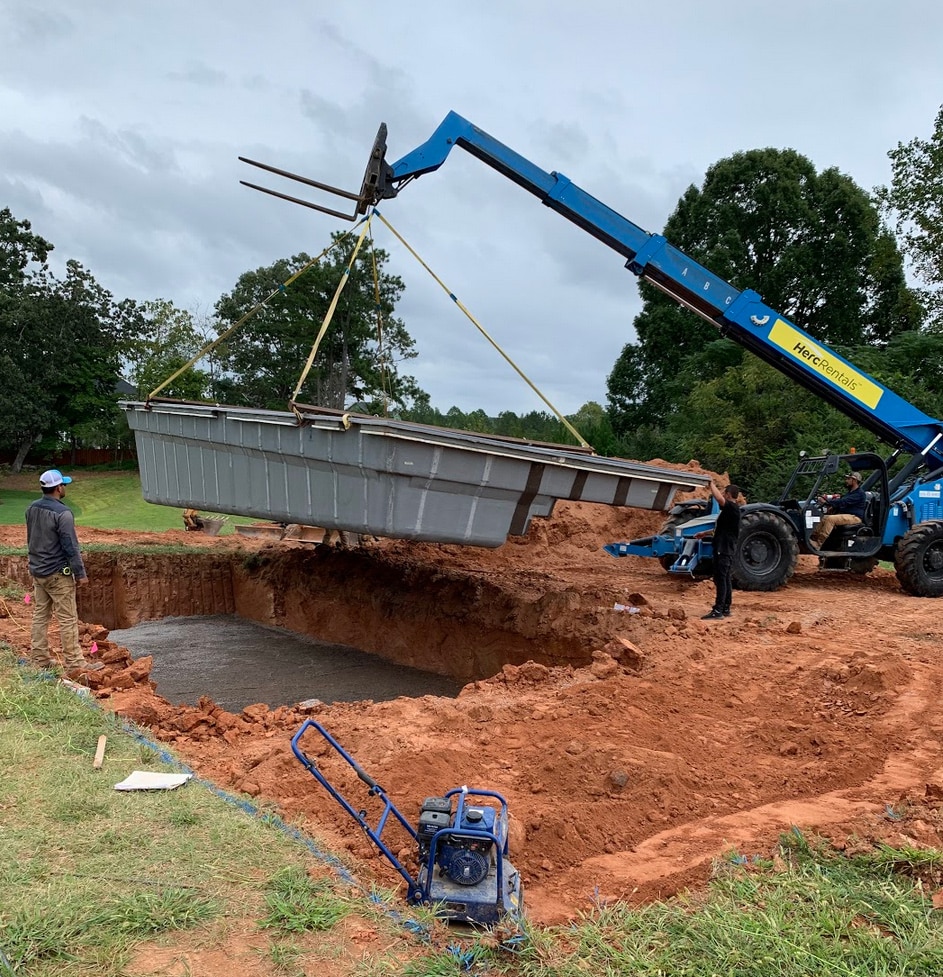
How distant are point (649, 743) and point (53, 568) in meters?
4.79

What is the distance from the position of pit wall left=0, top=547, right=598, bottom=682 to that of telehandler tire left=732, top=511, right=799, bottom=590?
217 cm

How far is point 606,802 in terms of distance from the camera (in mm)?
4867

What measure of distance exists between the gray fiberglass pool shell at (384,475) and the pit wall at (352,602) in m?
2.35

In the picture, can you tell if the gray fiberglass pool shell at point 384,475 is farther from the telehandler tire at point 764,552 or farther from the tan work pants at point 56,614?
the tan work pants at point 56,614

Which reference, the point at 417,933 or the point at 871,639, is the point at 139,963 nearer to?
the point at 417,933

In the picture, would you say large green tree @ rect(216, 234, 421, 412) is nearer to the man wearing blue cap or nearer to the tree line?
the tree line

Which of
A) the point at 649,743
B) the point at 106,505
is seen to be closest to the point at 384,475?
the point at 649,743

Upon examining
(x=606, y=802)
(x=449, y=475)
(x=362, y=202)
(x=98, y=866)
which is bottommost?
(x=606, y=802)

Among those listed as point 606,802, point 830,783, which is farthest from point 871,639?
point 606,802

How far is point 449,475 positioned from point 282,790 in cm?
370

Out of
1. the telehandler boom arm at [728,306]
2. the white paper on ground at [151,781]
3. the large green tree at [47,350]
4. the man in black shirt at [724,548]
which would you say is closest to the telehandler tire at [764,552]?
the man in black shirt at [724,548]

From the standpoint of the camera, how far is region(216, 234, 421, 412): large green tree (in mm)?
25953

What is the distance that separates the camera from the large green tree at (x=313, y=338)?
2595 centimetres

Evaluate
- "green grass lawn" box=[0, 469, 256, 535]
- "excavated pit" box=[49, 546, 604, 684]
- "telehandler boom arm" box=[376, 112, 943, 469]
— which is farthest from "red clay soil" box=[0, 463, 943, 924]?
"green grass lawn" box=[0, 469, 256, 535]
